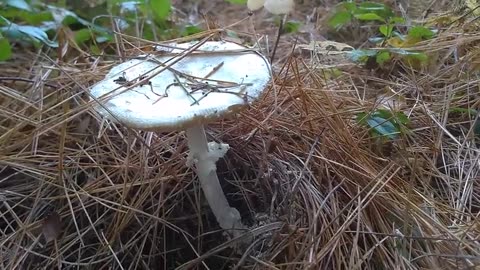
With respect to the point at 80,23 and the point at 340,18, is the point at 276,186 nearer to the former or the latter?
the point at 340,18

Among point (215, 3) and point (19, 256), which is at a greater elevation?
point (215, 3)

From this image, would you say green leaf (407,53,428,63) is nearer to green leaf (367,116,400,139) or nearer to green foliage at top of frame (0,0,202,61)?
green leaf (367,116,400,139)

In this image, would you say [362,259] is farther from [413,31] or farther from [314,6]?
[314,6]

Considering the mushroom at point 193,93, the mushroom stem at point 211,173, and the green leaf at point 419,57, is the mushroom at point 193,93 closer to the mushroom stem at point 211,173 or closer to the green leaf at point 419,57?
the mushroom stem at point 211,173

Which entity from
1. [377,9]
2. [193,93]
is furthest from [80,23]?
[193,93]

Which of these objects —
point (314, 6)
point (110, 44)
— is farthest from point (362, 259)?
point (314, 6)

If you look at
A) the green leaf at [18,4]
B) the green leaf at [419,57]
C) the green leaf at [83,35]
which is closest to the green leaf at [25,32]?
the green leaf at [18,4]
